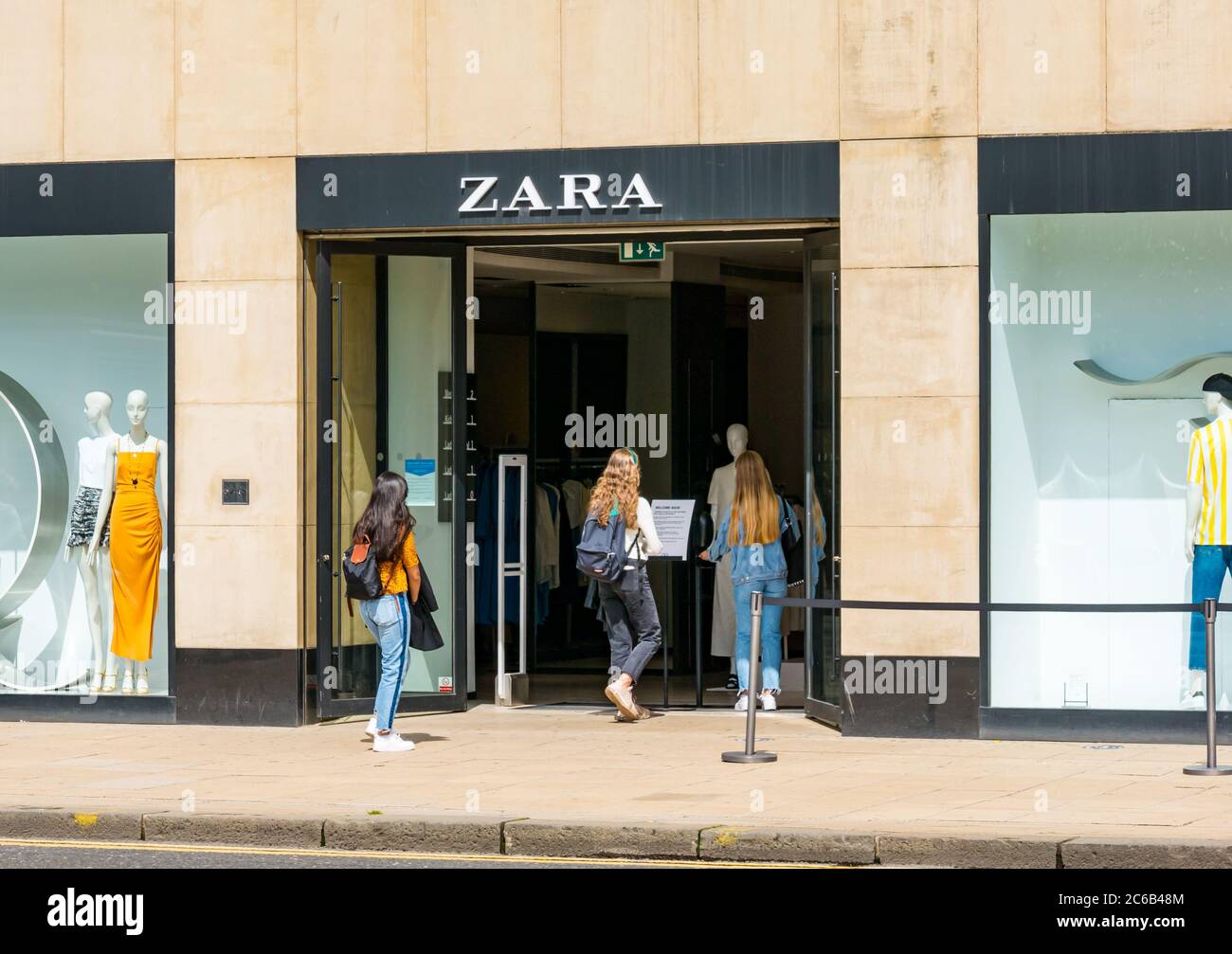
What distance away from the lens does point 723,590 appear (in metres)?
15.8

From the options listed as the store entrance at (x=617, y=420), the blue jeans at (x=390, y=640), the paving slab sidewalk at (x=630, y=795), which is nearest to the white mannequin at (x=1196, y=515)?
the paving slab sidewalk at (x=630, y=795)

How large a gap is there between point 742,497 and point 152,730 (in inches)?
183

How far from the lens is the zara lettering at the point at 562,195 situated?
42.9ft

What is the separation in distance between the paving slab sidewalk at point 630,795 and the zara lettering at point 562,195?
143 inches

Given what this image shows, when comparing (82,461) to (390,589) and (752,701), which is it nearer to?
(390,589)

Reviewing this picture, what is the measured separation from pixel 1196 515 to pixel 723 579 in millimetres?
4349

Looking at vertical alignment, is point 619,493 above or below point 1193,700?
above

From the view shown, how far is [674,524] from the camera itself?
49.9 feet

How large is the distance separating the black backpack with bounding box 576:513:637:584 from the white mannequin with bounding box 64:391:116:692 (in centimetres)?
363

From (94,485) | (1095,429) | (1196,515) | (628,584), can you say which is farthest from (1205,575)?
(94,485)

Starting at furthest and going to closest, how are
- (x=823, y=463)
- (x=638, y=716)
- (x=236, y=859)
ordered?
(x=638, y=716) < (x=823, y=463) < (x=236, y=859)

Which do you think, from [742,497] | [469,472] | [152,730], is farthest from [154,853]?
[742,497]

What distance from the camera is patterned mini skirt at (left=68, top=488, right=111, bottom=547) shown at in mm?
14086
